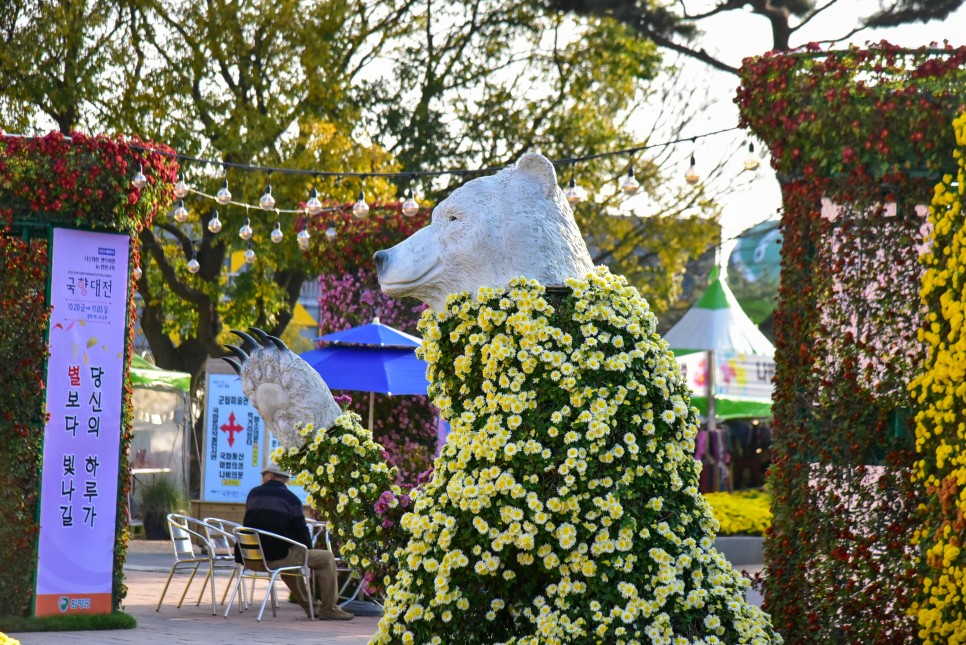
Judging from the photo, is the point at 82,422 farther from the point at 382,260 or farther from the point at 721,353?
the point at 721,353

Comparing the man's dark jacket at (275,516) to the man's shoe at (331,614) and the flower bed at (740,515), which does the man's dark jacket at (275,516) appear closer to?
the man's shoe at (331,614)

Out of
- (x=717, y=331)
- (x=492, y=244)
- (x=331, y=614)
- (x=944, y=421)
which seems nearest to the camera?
(x=492, y=244)

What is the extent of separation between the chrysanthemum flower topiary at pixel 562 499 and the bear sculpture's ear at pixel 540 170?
0.45 metres

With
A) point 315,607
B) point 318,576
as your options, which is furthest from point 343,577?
point 318,576

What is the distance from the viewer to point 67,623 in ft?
27.8

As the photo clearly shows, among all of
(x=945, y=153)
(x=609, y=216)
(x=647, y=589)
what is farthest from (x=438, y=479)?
(x=609, y=216)

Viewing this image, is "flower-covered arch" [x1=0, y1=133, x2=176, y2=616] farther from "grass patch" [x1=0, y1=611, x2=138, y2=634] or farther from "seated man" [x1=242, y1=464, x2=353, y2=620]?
"seated man" [x1=242, y1=464, x2=353, y2=620]

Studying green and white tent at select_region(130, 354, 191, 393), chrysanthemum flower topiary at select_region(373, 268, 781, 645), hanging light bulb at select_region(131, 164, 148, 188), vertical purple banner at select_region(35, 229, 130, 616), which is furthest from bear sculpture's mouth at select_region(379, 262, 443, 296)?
green and white tent at select_region(130, 354, 191, 393)

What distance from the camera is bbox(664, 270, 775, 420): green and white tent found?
18188 mm

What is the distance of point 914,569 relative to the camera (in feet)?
20.1

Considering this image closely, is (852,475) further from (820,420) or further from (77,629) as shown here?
(77,629)

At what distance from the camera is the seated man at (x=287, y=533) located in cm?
964

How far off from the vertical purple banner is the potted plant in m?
8.26

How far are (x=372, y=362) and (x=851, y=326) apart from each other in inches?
217
